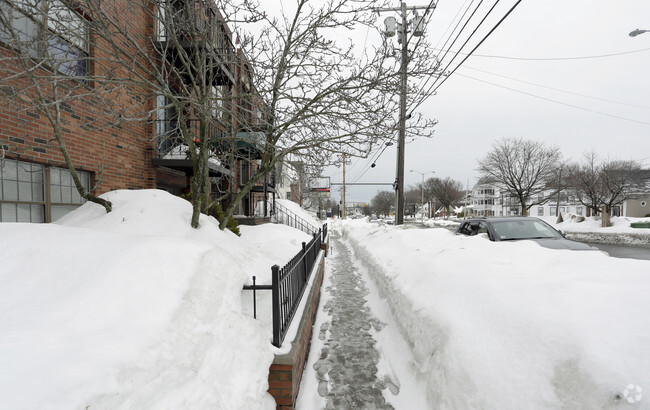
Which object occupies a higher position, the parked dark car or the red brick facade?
the red brick facade

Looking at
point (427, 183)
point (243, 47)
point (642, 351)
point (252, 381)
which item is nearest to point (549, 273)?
point (642, 351)

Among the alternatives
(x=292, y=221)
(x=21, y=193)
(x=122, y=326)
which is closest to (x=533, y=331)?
(x=122, y=326)

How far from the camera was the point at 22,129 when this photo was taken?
4.70 metres

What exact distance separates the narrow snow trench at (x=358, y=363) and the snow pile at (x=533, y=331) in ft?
0.87

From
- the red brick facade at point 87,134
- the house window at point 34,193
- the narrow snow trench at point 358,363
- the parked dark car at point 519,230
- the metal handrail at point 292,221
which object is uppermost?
the red brick facade at point 87,134

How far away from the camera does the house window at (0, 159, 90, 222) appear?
183 inches

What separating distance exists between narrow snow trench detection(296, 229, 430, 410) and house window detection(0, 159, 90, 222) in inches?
196

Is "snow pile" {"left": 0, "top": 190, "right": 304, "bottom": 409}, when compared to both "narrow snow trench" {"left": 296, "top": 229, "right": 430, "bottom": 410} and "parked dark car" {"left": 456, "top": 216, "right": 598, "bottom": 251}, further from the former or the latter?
"parked dark car" {"left": 456, "top": 216, "right": 598, "bottom": 251}

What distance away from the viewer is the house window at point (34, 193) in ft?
15.3

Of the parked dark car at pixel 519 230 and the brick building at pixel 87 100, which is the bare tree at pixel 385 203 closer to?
the parked dark car at pixel 519 230

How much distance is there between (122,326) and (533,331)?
3.49m

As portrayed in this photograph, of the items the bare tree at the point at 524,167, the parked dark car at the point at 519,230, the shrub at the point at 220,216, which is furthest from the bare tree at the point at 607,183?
the shrub at the point at 220,216

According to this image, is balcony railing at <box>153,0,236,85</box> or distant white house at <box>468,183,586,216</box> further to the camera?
distant white house at <box>468,183,586,216</box>

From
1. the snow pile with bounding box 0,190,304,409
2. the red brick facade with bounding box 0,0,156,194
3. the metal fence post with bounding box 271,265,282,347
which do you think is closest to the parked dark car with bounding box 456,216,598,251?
the metal fence post with bounding box 271,265,282,347
